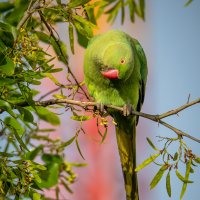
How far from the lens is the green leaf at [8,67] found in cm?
180

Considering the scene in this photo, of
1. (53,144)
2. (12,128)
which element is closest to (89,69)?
(53,144)

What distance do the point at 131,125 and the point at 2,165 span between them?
1295 mm

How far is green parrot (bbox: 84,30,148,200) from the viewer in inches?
103

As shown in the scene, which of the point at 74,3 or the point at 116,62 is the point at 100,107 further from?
the point at 74,3

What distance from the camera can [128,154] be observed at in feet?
9.71

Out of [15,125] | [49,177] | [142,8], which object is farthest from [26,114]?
[142,8]

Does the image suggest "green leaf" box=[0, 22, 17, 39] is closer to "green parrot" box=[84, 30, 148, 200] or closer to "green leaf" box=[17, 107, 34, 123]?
"green leaf" box=[17, 107, 34, 123]

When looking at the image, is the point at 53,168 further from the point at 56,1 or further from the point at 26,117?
the point at 56,1

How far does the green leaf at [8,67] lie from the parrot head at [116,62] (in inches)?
33.2

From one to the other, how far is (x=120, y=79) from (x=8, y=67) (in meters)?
1.00

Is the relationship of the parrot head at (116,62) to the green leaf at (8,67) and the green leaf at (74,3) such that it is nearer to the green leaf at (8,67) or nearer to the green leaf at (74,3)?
the green leaf at (74,3)

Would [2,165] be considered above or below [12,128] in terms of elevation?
below

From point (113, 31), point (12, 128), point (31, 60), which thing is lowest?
point (12, 128)

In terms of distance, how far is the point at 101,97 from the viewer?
9.27 feet
